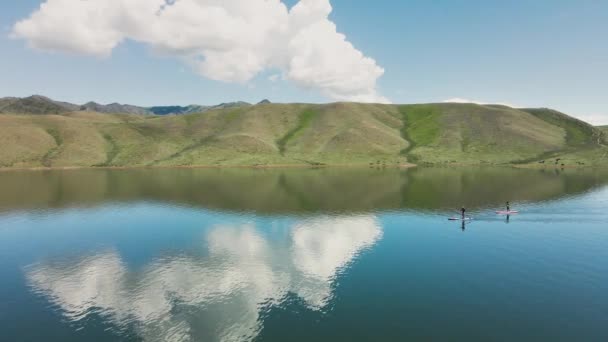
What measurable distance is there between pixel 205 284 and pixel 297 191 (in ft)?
277

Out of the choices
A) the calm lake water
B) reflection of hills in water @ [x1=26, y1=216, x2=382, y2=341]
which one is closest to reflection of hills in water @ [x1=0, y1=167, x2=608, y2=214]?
the calm lake water

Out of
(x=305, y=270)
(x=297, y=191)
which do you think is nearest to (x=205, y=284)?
(x=305, y=270)

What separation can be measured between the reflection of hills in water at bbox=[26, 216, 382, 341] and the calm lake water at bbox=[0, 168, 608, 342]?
238mm

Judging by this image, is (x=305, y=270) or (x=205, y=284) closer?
(x=205, y=284)

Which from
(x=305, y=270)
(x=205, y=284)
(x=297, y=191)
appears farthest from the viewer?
(x=297, y=191)

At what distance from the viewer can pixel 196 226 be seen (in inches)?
3268

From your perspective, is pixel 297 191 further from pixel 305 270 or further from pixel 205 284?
pixel 205 284

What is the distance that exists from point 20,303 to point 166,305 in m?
19.5

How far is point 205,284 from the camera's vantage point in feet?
160

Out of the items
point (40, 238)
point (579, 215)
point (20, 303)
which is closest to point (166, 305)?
point (20, 303)

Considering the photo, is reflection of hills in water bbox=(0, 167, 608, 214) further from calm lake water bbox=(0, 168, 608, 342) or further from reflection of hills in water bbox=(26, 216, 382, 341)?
reflection of hills in water bbox=(26, 216, 382, 341)

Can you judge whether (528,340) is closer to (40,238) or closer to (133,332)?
(133,332)

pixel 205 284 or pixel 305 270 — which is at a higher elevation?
pixel 305 270

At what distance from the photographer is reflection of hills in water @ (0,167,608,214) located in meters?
107
